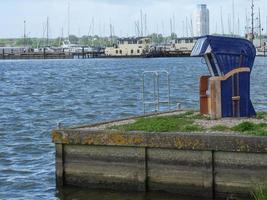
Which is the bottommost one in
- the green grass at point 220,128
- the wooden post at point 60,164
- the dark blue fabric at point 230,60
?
the wooden post at point 60,164

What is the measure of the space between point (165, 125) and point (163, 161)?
159 cm

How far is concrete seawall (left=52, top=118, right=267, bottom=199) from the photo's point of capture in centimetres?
1401

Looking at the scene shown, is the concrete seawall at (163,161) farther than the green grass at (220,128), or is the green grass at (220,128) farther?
the green grass at (220,128)

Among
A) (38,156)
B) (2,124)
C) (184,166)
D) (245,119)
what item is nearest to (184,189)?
(184,166)

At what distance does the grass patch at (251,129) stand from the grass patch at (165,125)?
83 cm

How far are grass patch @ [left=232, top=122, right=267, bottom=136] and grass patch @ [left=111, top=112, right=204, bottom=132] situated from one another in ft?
2.74

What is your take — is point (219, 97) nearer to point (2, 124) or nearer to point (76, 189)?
point (76, 189)

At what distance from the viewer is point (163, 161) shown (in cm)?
1476

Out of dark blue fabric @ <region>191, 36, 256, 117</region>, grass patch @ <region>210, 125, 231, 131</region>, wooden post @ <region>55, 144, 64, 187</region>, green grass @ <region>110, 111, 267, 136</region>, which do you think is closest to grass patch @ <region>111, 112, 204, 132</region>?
green grass @ <region>110, 111, 267, 136</region>

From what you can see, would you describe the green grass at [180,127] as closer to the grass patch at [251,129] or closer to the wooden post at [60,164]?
the grass patch at [251,129]

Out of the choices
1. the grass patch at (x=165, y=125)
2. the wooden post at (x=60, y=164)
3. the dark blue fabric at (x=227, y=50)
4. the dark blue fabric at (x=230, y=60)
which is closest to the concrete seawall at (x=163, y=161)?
the wooden post at (x=60, y=164)

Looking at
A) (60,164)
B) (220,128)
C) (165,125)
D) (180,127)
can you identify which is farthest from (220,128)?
(60,164)

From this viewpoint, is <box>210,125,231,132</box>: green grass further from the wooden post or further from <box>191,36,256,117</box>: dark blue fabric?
the wooden post

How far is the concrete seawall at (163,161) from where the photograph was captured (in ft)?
46.0
